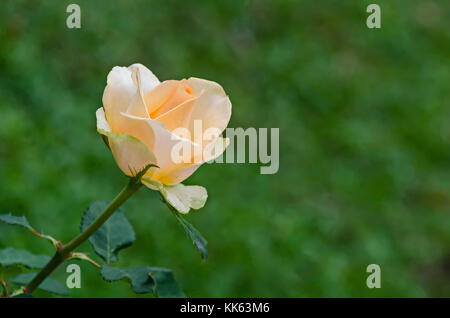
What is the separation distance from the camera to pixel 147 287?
A: 91 cm

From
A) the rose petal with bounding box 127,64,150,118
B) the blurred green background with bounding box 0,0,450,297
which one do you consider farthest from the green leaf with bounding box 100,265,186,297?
the blurred green background with bounding box 0,0,450,297

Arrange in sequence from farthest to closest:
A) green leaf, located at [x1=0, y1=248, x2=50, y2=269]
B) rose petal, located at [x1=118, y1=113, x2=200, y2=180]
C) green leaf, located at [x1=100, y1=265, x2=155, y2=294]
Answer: green leaf, located at [x1=0, y1=248, x2=50, y2=269] < green leaf, located at [x1=100, y1=265, x2=155, y2=294] < rose petal, located at [x1=118, y1=113, x2=200, y2=180]

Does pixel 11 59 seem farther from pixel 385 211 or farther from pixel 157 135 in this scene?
pixel 157 135

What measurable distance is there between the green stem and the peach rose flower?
3cm

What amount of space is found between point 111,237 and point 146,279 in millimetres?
160

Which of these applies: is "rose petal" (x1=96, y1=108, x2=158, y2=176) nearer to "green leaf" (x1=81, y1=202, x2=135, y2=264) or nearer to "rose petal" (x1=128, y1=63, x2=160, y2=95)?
"rose petal" (x1=128, y1=63, x2=160, y2=95)

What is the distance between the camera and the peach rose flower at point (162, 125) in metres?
0.80

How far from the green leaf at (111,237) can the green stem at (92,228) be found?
124mm

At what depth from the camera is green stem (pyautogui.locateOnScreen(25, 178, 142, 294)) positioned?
0.86m

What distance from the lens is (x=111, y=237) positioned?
3.48 feet

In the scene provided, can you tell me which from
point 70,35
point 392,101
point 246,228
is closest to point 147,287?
point 246,228

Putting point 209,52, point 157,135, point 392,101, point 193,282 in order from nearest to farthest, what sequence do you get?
point 157,135, point 193,282, point 209,52, point 392,101

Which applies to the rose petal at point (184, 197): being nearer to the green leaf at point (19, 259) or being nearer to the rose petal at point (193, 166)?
the rose petal at point (193, 166)
